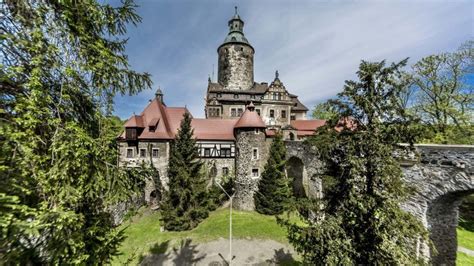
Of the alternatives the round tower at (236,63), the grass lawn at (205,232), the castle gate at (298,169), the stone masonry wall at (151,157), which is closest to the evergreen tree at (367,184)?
the grass lawn at (205,232)

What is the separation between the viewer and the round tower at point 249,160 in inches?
705

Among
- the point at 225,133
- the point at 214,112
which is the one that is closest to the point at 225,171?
the point at 225,133

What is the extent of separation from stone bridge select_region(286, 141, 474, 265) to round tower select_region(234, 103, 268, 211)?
11301 millimetres

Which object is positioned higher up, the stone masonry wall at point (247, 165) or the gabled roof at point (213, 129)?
the gabled roof at point (213, 129)

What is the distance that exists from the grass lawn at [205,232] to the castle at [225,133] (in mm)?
2035

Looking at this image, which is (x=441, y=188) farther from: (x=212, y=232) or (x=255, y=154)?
(x=212, y=232)

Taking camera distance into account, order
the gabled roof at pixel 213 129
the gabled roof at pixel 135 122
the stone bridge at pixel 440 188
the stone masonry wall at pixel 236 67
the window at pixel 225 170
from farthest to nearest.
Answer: the stone masonry wall at pixel 236 67 → the gabled roof at pixel 213 129 → the window at pixel 225 170 → the gabled roof at pixel 135 122 → the stone bridge at pixel 440 188

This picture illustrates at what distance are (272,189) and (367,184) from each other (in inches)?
521

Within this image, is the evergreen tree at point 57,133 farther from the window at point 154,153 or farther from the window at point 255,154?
the window at point 154,153

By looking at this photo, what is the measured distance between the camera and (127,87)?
4617 millimetres

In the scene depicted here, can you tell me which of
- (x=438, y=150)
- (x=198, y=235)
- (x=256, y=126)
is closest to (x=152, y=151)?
(x=198, y=235)

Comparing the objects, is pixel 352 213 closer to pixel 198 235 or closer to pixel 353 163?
pixel 353 163

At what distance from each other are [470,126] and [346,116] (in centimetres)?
Answer: 2052

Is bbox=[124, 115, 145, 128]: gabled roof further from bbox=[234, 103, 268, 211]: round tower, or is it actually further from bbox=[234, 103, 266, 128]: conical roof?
bbox=[234, 103, 268, 211]: round tower
